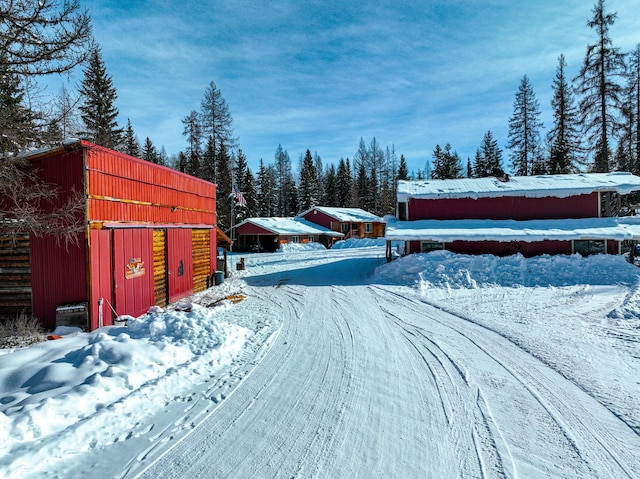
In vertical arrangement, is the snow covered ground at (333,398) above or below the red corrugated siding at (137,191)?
below

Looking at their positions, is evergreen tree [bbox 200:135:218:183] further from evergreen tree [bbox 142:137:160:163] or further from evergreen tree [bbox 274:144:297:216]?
evergreen tree [bbox 274:144:297:216]

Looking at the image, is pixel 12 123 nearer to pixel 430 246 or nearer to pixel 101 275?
pixel 101 275

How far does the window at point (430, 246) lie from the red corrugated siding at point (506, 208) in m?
3.08

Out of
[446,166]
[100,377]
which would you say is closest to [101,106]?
[100,377]

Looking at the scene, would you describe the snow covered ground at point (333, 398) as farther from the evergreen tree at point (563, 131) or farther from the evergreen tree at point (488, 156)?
the evergreen tree at point (488, 156)

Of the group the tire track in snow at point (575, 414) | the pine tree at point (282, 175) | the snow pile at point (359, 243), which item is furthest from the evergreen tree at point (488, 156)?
the tire track in snow at point (575, 414)

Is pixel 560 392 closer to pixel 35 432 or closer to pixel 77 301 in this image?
pixel 35 432

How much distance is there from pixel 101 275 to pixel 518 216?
852 inches

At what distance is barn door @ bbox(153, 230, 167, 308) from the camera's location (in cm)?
1251

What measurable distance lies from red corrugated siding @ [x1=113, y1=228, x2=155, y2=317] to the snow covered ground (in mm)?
2991

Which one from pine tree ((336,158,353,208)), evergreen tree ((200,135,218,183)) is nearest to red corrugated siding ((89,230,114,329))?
evergreen tree ((200,135,218,183))

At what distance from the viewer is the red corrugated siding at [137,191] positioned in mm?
9661

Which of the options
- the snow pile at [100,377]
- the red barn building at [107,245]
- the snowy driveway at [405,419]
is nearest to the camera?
the snowy driveway at [405,419]

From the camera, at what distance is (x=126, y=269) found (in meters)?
10.7
